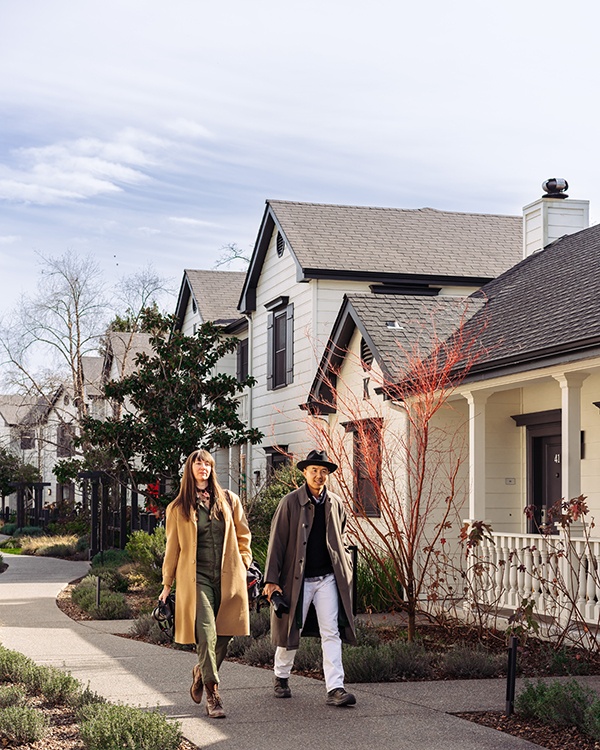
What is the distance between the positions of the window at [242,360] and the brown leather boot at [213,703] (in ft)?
64.5

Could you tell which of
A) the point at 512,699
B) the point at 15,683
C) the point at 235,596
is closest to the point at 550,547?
the point at 512,699

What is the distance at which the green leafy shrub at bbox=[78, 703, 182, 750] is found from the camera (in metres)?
6.64

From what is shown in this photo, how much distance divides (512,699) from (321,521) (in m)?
1.92

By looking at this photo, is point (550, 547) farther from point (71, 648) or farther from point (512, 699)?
point (71, 648)

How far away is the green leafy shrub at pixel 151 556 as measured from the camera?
1695 cm

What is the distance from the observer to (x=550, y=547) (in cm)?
1213

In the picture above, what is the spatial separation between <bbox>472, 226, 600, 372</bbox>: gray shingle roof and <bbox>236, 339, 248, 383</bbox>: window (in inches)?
390

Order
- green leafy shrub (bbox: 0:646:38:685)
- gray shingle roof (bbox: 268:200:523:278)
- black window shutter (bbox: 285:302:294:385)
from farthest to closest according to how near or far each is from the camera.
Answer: black window shutter (bbox: 285:302:294:385), gray shingle roof (bbox: 268:200:523:278), green leafy shrub (bbox: 0:646:38:685)

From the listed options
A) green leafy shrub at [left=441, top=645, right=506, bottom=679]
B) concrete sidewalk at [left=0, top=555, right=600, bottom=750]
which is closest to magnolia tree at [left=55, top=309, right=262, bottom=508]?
concrete sidewalk at [left=0, top=555, right=600, bottom=750]

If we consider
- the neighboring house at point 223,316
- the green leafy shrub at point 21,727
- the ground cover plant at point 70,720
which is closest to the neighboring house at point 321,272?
the neighboring house at point 223,316

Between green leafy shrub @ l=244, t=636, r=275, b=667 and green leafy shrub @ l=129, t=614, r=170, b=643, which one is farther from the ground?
green leafy shrub @ l=244, t=636, r=275, b=667

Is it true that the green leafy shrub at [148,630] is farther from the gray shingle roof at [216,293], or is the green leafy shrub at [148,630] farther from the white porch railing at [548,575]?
the gray shingle roof at [216,293]

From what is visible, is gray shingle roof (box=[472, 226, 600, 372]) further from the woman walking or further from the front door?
the woman walking

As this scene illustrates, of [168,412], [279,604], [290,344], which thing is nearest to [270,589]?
[279,604]
